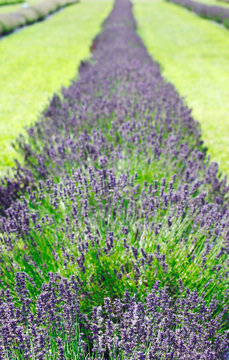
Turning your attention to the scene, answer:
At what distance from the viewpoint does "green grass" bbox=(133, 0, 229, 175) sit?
6.38 metres

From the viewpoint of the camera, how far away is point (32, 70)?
10.5m

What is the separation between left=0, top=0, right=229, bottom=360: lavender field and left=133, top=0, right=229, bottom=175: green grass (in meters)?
1.84

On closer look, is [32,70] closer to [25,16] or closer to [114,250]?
[114,250]

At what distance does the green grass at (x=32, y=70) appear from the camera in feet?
20.5

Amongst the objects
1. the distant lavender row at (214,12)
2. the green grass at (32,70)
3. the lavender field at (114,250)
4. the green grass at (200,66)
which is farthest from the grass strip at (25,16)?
the lavender field at (114,250)

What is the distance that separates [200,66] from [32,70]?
634 cm

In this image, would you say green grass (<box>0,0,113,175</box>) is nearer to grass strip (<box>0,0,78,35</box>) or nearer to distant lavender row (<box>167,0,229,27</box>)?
grass strip (<box>0,0,78,35</box>)

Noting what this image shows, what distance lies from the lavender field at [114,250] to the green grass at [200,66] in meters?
1.84

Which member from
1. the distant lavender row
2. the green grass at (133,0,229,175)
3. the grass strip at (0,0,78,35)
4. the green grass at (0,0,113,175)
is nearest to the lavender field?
the green grass at (0,0,113,175)

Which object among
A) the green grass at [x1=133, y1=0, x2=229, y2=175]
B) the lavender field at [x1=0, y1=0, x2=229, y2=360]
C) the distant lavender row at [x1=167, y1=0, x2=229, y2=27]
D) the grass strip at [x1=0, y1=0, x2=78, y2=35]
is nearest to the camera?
the lavender field at [x1=0, y1=0, x2=229, y2=360]

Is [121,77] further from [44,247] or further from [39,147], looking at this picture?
[44,247]

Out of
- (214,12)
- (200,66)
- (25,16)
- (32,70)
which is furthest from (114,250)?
(214,12)

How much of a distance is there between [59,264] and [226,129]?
5365 millimetres

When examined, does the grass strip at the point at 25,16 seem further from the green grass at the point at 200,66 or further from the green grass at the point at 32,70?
the green grass at the point at 200,66
